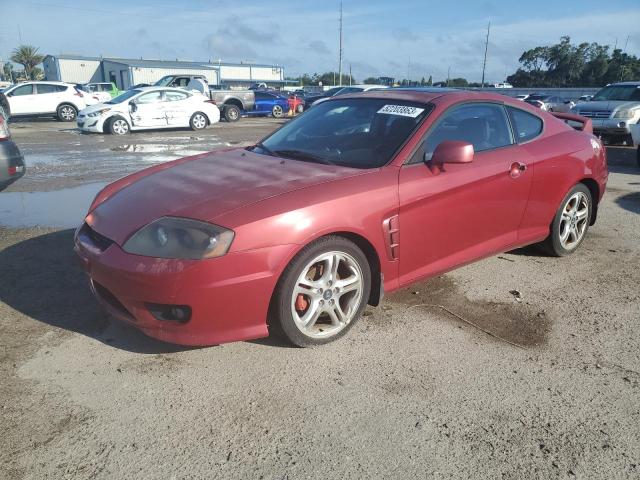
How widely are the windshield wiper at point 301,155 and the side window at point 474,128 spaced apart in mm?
705

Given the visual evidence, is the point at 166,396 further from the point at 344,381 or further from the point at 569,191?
the point at 569,191

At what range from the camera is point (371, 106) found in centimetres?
390

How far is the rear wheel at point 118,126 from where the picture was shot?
1548cm

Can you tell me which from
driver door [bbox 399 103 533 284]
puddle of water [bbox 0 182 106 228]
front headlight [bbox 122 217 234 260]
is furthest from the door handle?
puddle of water [bbox 0 182 106 228]

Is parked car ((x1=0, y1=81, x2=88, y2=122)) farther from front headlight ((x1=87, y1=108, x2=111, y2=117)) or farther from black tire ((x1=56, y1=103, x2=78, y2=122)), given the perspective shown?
front headlight ((x1=87, y1=108, x2=111, y2=117))

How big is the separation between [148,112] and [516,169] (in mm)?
14411

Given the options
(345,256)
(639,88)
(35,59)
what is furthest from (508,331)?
(35,59)

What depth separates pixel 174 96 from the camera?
1689 cm

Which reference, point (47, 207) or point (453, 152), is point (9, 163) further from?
point (453, 152)

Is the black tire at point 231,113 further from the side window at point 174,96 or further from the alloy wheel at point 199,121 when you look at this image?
the side window at point 174,96

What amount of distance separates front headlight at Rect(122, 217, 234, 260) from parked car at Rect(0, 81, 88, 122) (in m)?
20.6

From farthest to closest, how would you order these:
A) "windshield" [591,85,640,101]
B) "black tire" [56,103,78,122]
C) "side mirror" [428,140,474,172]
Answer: "black tire" [56,103,78,122]
"windshield" [591,85,640,101]
"side mirror" [428,140,474,172]

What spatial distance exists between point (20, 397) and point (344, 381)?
1.63 metres

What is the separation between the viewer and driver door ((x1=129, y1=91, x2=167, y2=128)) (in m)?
15.8
